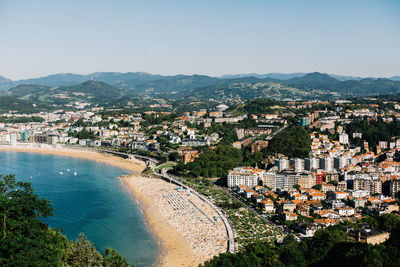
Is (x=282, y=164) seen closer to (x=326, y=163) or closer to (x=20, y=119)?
(x=326, y=163)

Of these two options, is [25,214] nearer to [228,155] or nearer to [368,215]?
[368,215]

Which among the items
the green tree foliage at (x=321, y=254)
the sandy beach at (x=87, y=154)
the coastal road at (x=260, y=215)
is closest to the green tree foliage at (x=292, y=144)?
the coastal road at (x=260, y=215)

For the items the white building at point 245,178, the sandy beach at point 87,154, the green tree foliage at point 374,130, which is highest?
the green tree foliage at point 374,130

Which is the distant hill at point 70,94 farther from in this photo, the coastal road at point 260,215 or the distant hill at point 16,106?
the coastal road at point 260,215

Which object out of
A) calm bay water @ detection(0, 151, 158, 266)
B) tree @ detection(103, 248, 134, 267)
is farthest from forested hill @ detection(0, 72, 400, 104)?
tree @ detection(103, 248, 134, 267)

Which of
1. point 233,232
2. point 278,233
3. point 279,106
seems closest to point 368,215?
point 278,233

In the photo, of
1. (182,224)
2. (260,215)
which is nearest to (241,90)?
(260,215)
